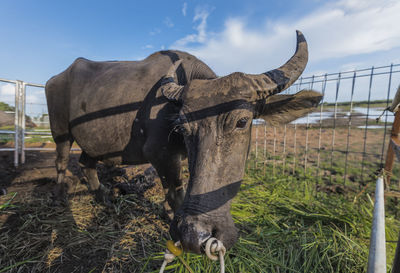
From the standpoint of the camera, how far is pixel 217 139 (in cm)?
164

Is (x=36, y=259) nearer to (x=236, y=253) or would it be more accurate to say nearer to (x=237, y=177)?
(x=236, y=253)

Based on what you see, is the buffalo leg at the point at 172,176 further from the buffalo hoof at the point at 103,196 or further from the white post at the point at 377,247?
the white post at the point at 377,247

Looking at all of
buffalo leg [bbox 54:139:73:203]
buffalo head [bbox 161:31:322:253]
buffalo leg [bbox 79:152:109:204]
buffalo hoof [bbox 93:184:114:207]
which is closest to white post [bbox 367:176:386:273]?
buffalo head [bbox 161:31:322:253]

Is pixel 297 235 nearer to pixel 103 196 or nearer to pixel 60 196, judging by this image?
pixel 103 196

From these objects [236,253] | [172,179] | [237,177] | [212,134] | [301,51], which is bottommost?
[236,253]

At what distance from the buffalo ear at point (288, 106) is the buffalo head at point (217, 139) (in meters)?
0.12

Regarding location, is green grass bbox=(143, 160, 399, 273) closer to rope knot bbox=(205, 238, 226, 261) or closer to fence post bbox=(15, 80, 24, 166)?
rope knot bbox=(205, 238, 226, 261)

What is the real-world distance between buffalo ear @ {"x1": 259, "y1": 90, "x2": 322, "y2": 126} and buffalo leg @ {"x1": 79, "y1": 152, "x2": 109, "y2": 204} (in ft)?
10.6

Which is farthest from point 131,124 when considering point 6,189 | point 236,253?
point 6,189

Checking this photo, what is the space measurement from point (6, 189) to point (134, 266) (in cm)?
388

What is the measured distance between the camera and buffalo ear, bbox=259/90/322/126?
212cm

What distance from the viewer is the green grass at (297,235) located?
6.68 feet

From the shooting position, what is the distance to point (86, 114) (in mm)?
3365

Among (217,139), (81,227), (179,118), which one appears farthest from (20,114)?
(217,139)
